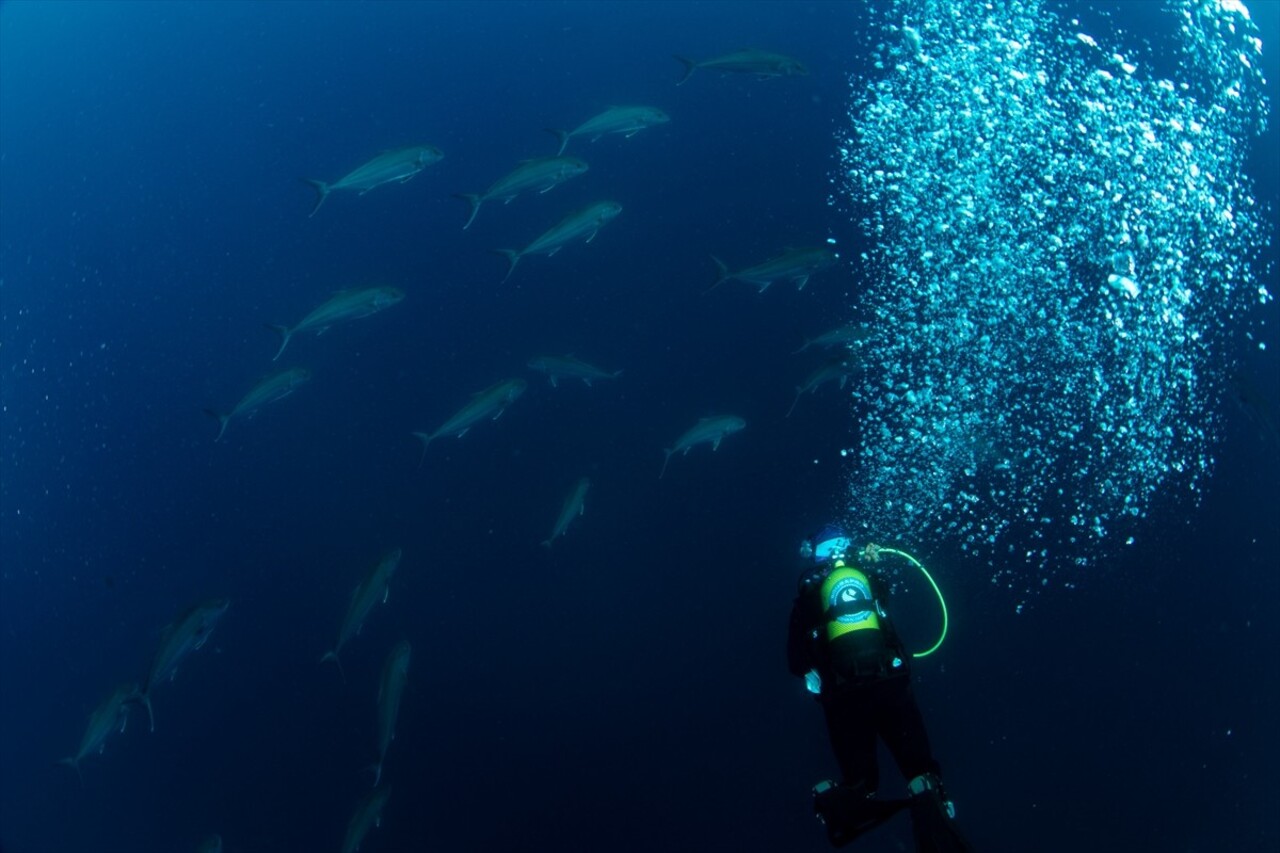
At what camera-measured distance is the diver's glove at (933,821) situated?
3.39 meters

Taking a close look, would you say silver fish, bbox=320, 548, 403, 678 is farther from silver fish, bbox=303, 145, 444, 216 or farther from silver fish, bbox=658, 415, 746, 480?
silver fish, bbox=303, 145, 444, 216

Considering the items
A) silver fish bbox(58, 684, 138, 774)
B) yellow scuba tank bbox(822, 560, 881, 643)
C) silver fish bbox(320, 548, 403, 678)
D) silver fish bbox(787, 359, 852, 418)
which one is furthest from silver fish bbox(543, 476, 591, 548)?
silver fish bbox(58, 684, 138, 774)

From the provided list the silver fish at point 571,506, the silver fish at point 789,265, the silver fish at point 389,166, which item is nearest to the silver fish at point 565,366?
the silver fish at point 571,506

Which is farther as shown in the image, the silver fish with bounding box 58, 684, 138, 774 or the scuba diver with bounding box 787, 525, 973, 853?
the silver fish with bounding box 58, 684, 138, 774

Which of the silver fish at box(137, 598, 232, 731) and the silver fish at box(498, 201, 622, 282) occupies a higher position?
the silver fish at box(498, 201, 622, 282)

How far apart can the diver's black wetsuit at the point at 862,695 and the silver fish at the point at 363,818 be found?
3904 millimetres

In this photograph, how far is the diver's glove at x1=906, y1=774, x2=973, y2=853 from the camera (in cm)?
339

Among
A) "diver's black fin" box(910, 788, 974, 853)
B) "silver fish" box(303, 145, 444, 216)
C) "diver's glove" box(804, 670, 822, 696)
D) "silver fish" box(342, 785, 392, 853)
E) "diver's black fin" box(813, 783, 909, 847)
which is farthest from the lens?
"silver fish" box(303, 145, 444, 216)

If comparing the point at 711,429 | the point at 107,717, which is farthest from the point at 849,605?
the point at 107,717

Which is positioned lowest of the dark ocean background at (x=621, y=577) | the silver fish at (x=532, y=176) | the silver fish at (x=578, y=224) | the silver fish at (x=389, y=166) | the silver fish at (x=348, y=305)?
the dark ocean background at (x=621, y=577)

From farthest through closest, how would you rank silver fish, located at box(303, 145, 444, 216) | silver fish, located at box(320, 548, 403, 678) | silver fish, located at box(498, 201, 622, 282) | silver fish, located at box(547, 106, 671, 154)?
silver fish, located at box(547, 106, 671, 154)
silver fish, located at box(303, 145, 444, 216)
silver fish, located at box(498, 201, 622, 282)
silver fish, located at box(320, 548, 403, 678)

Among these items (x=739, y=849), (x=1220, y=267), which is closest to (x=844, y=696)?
(x=739, y=849)

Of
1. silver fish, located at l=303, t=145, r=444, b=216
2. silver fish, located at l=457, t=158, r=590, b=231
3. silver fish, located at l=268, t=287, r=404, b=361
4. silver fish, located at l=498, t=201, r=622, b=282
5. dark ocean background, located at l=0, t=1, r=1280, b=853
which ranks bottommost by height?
dark ocean background, located at l=0, t=1, r=1280, b=853

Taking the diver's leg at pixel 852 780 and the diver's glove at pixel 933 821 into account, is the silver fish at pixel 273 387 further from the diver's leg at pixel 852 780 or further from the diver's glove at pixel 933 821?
the diver's glove at pixel 933 821
